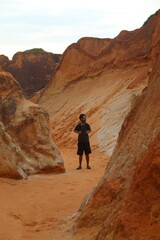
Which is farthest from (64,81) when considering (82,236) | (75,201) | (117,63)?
(82,236)

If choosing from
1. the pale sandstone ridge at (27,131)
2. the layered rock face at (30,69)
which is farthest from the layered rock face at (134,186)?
the layered rock face at (30,69)

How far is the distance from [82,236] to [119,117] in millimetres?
10678

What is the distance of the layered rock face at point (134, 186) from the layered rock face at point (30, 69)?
96.8 ft

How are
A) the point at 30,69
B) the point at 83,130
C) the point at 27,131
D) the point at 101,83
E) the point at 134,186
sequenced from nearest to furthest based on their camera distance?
the point at 134,186 < the point at 27,131 < the point at 83,130 < the point at 101,83 < the point at 30,69

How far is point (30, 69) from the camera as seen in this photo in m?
33.6

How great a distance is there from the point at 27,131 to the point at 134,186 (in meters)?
5.69

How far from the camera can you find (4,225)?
4.06 m

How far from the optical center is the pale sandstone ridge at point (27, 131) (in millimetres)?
7980

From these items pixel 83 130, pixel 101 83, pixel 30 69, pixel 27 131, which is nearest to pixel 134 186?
pixel 27 131

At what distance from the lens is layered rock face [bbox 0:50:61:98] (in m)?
33.3

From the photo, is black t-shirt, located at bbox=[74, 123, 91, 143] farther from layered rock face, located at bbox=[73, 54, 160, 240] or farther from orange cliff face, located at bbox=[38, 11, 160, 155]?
layered rock face, located at bbox=[73, 54, 160, 240]

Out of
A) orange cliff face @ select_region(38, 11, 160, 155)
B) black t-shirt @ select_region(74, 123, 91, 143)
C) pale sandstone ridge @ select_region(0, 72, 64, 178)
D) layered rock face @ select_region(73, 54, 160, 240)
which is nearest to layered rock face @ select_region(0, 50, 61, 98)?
orange cliff face @ select_region(38, 11, 160, 155)

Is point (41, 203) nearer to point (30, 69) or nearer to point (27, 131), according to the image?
point (27, 131)

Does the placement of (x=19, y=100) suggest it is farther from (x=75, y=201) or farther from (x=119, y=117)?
(x=119, y=117)
